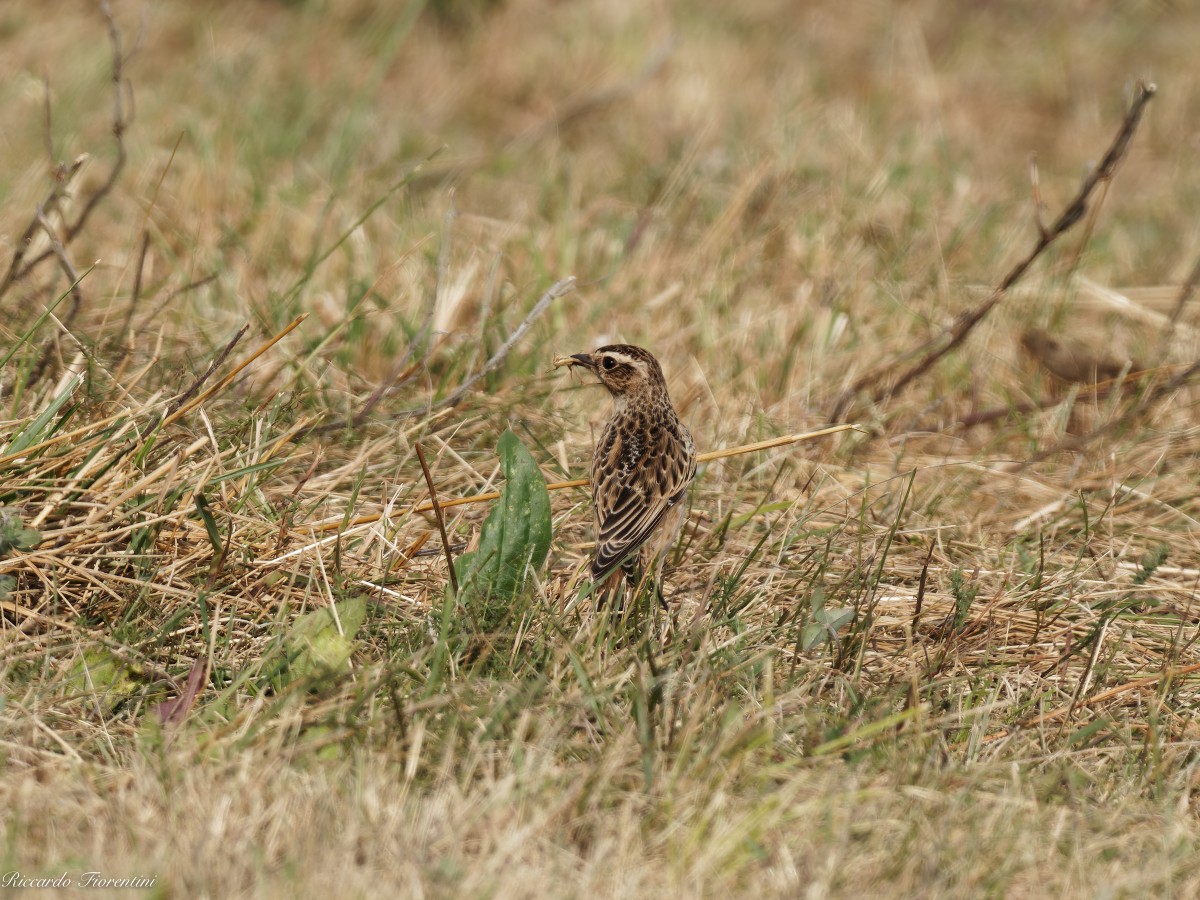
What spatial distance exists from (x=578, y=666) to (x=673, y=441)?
4.98 feet

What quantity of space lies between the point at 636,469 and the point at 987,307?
1997mm

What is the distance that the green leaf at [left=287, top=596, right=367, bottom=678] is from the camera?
381cm

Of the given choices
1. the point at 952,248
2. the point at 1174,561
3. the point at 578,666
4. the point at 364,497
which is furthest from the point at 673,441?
the point at 952,248

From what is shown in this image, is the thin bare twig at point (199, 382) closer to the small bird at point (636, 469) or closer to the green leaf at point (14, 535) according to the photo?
the green leaf at point (14, 535)

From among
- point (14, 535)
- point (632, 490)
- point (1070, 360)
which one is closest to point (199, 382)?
point (14, 535)

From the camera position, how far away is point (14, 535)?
3943 millimetres

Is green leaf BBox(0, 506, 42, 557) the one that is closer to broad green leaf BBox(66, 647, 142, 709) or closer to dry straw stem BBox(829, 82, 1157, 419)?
broad green leaf BBox(66, 647, 142, 709)

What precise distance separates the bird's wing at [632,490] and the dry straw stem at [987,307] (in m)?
1.41

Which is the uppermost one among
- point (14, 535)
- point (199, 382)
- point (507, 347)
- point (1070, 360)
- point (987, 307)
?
point (199, 382)

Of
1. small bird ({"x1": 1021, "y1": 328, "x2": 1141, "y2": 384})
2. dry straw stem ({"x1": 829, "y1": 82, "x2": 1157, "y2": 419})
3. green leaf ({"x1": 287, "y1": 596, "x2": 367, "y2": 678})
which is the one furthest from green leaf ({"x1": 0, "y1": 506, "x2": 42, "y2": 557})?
small bird ({"x1": 1021, "y1": 328, "x2": 1141, "y2": 384})

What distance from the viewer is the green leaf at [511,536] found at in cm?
417

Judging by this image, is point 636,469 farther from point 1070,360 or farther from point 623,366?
point 1070,360
